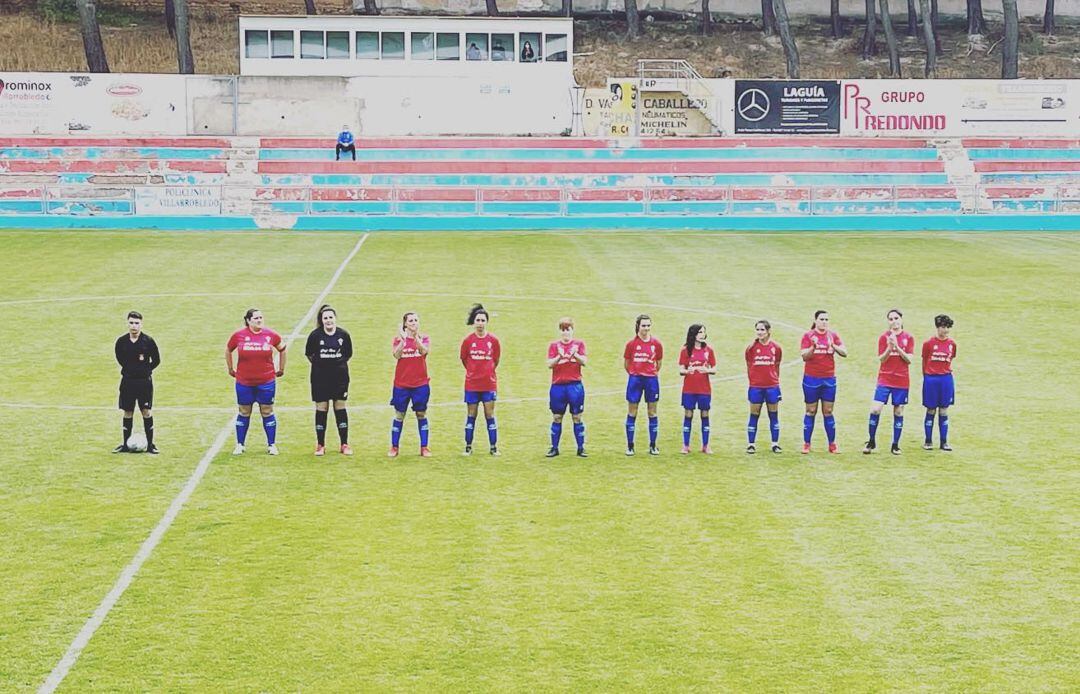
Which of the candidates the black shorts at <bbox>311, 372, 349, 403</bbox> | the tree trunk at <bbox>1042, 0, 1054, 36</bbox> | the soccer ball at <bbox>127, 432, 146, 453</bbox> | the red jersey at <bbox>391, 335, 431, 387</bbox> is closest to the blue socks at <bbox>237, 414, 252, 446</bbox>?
the black shorts at <bbox>311, 372, 349, 403</bbox>

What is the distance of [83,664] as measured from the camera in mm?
12234

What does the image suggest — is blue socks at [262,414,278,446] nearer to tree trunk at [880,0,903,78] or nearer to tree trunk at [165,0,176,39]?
tree trunk at [880,0,903,78]

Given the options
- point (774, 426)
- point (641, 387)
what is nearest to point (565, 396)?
point (641, 387)

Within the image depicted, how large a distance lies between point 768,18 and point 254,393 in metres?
73.9

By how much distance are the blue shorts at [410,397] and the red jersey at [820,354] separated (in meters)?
4.98

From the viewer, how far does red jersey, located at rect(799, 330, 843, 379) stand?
1986cm

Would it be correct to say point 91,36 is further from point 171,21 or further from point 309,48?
point 171,21

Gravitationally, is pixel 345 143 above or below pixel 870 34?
below

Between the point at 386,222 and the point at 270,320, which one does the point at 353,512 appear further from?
the point at 386,222

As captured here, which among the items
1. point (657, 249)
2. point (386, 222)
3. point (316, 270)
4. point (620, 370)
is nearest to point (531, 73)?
point (386, 222)

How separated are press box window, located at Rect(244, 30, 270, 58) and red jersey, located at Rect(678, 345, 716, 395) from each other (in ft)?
164

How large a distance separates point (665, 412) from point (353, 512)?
751 centimetres

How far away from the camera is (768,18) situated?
88.7 meters

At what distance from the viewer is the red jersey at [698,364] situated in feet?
64.4
